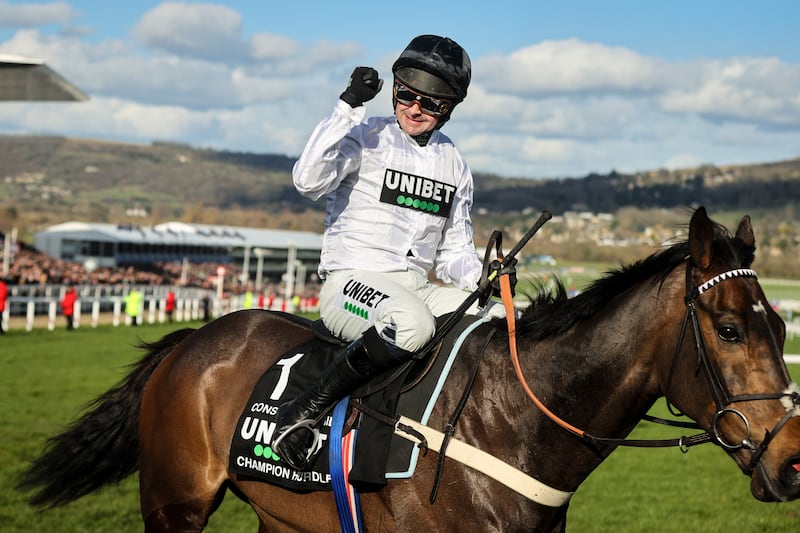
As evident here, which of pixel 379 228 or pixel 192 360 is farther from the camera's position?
pixel 192 360

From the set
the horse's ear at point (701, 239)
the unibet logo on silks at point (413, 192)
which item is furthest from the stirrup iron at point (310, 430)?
the horse's ear at point (701, 239)

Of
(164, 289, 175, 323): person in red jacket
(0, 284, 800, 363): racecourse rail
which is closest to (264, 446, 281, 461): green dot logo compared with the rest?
(0, 284, 800, 363): racecourse rail

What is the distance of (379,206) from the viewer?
4012 millimetres

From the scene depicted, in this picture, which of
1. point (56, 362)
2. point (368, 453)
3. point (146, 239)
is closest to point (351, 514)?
point (368, 453)

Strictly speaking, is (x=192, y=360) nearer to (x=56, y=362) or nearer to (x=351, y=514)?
(x=351, y=514)

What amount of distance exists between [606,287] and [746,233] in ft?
1.84

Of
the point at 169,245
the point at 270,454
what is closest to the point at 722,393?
the point at 270,454

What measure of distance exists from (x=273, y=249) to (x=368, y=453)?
78134 millimetres

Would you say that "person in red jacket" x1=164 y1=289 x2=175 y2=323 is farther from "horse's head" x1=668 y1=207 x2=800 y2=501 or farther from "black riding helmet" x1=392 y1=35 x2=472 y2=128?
"horse's head" x1=668 y1=207 x2=800 y2=501

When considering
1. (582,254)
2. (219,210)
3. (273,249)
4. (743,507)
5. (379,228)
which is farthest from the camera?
(219,210)

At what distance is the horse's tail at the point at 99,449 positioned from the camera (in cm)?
498

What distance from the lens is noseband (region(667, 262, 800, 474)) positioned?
2.92 metres

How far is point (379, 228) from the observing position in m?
4.02

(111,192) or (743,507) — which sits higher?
(743,507)
